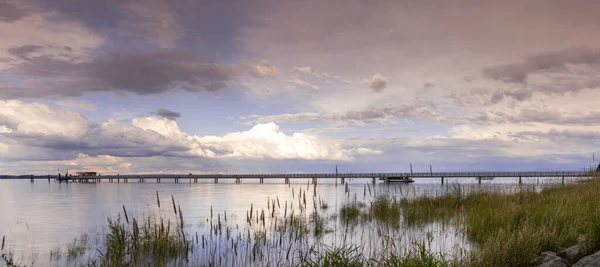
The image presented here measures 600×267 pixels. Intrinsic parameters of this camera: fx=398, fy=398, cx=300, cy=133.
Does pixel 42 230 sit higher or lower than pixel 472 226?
lower

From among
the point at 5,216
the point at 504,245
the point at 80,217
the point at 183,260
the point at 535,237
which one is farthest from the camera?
the point at 5,216

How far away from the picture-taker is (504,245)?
9039 mm

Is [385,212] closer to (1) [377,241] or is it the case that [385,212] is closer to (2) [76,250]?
(1) [377,241]

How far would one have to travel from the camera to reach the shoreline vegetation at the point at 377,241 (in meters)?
9.15

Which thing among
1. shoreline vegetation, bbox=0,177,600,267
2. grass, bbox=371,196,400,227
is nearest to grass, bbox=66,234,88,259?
shoreline vegetation, bbox=0,177,600,267

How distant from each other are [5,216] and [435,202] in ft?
126

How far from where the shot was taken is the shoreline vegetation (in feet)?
30.0

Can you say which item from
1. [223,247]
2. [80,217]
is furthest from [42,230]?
[223,247]

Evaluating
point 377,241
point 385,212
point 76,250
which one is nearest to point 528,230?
point 377,241

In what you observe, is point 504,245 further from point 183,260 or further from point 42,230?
point 42,230

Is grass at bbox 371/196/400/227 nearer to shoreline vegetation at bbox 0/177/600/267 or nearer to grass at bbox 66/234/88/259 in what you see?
shoreline vegetation at bbox 0/177/600/267

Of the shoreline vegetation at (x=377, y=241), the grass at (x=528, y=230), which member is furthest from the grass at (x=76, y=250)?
the grass at (x=528, y=230)

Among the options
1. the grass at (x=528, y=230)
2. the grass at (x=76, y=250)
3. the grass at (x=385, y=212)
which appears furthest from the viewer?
the grass at (x=385, y=212)

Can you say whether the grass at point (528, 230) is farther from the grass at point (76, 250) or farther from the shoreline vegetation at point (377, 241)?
the grass at point (76, 250)
